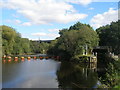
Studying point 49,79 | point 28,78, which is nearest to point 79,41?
point 49,79

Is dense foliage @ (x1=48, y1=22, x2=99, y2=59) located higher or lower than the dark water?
Result: higher

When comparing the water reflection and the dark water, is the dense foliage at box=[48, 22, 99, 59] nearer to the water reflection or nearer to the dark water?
the dark water

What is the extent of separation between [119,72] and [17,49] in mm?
43598

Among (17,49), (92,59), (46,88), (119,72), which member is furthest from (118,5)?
(17,49)

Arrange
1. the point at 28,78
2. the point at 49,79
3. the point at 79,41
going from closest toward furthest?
the point at 49,79
the point at 28,78
the point at 79,41

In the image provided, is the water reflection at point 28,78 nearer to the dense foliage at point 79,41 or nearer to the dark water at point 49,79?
the dark water at point 49,79

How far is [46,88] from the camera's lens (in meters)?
13.6

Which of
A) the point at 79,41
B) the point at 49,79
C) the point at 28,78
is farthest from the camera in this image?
the point at 79,41

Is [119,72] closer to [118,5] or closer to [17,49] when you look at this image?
[118,5]

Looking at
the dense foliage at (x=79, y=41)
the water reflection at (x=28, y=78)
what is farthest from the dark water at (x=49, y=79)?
the dense foliage at (x=79, y=41)

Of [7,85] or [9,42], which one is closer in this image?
[7,85]

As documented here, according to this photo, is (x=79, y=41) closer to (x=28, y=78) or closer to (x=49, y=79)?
(x=49, y=79)

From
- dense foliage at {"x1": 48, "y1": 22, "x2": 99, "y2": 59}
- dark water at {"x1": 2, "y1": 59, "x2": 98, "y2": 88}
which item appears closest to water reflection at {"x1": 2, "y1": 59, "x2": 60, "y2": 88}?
dark water at {"x1": 2, "y1": 59, "x2": 98, "y2": 88}

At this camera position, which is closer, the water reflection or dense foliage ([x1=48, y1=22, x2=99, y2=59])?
the water reflection
